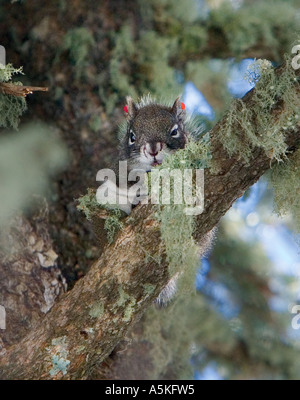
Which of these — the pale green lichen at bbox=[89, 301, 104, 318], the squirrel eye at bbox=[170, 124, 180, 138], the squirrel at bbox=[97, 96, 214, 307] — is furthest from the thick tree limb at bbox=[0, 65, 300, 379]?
the squirrel eye at bbox=[170, 124, 180, 138]

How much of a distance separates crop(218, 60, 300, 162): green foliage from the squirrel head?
553 mm

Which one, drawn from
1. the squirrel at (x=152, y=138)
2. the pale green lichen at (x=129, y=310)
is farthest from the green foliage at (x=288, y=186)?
the pale green lichen at (x=129, y=310)

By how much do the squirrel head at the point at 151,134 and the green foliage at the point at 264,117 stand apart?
55 cm

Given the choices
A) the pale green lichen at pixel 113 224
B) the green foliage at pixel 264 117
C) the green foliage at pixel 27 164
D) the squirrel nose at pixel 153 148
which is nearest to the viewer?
the green foliage at pixel 264 117

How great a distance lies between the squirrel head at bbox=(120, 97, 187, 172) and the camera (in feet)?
9.22

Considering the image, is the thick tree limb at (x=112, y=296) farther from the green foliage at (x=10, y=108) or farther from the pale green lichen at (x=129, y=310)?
the green foliage at (x=10, y=108)

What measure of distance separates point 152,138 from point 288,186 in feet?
2.39

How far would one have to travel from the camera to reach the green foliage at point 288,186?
2421mm

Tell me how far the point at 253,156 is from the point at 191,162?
0.73 ft

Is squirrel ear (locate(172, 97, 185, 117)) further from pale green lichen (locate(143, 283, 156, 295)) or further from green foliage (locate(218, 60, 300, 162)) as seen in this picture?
pale green lichen (locate(143, 283, 156, 295))

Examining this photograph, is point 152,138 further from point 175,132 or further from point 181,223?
point 181,223

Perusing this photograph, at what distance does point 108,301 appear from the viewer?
238 cm
